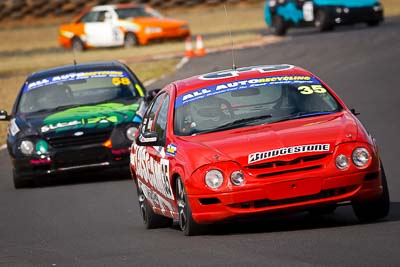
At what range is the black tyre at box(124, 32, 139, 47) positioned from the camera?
37128 mm

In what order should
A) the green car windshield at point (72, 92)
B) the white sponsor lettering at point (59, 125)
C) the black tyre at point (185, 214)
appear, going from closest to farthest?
the black tyre at point (185, 214), the white sponsor lettering at point (59, 125), the green car windshield at point (72, 92)

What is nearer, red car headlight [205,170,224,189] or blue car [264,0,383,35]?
red car headlight [205,170,224,189]

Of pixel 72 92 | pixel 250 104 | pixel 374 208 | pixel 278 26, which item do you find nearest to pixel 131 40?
pixel 278 26

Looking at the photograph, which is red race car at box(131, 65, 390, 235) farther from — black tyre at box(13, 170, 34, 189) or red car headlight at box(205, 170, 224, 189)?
black tyre at box(13, 170, 34, 189)

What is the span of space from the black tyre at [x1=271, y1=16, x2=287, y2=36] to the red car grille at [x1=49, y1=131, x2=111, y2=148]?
1934cm

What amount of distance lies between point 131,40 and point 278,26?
5.52 metres

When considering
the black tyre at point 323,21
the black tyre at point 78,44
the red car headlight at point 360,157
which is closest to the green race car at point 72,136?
the red car headlight at point 360,157

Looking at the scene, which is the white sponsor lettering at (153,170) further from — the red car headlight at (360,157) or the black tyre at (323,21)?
the black tyre at (323,21)

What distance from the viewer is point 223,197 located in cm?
857

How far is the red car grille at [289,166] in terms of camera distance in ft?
27.7

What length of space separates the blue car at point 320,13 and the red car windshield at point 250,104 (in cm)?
2248

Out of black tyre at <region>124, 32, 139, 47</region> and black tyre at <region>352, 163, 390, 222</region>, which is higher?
black tyre at <region>352, 163, 390, 222</region>

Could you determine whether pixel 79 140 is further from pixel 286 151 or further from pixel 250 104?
pixel 286 151

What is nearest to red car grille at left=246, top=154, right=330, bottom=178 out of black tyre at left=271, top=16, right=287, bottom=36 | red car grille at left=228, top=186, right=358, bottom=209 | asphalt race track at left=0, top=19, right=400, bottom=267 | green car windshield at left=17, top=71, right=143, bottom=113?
red car grille at left=228, top=186, right=358, bottom=209
